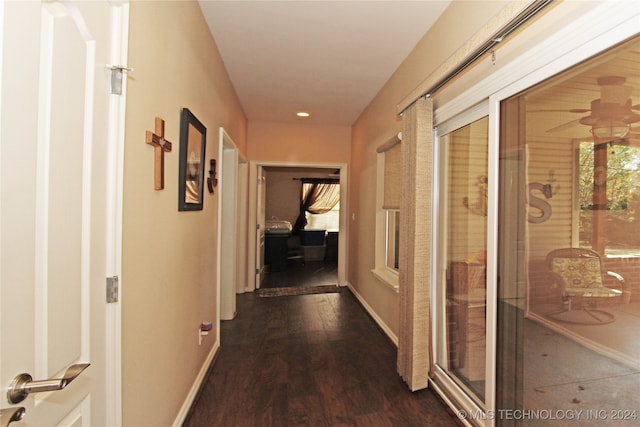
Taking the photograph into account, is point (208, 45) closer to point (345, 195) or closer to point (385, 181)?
point (385, 181)

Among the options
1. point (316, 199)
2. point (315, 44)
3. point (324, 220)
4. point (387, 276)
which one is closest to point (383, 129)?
→ point (315, 44)

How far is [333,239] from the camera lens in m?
7.44

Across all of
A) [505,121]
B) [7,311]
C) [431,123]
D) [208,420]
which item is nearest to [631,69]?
[505,121]

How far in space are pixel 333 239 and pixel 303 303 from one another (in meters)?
3.52

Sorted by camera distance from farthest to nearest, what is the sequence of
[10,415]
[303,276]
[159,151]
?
[303,276]
[159,151]
[10,415]

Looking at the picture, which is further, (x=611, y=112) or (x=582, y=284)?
(x=582, y=284)

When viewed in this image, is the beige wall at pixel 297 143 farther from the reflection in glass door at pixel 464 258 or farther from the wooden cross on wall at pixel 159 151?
the wooden cross on wall at pixel 159 151

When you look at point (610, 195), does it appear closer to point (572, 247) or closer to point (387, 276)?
point (572, 247)

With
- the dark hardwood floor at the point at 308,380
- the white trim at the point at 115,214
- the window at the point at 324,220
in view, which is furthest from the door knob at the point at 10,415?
the window at the point at 324,220

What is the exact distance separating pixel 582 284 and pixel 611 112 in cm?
66

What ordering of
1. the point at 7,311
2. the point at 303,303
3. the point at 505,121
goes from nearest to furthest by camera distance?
1. the point at 7,311
2. the point at 505,121
3. the point at 303,303

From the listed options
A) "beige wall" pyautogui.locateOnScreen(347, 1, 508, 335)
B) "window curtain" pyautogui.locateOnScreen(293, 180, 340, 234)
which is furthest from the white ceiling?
"window curtain" pyautogui.locateOnScreen(293, 180, 340, 234)

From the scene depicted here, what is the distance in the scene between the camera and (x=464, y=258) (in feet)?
6.55

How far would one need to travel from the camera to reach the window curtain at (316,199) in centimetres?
784
